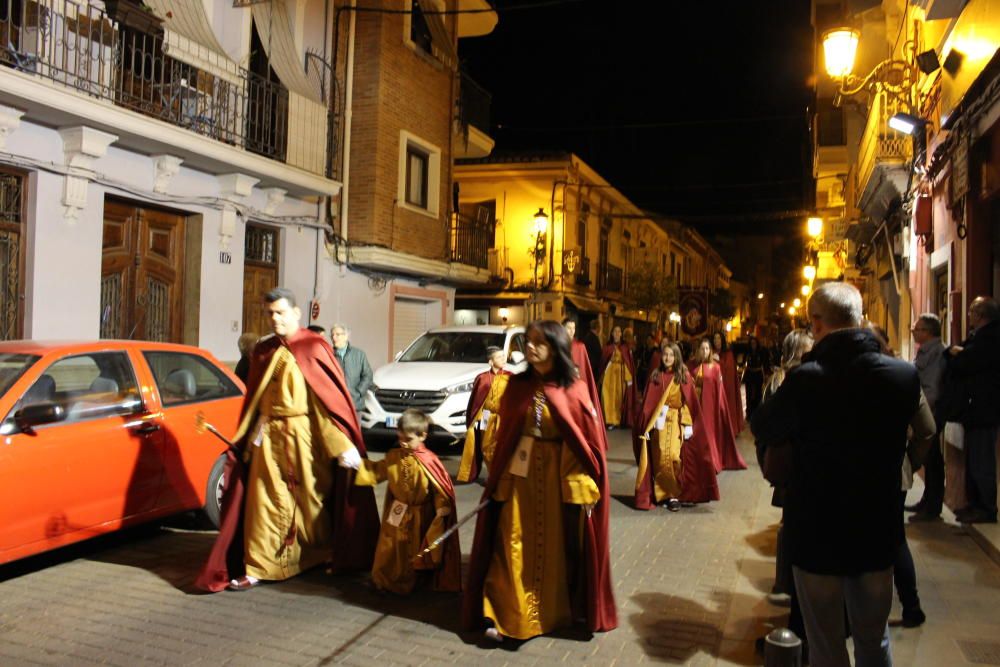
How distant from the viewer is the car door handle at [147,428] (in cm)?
649

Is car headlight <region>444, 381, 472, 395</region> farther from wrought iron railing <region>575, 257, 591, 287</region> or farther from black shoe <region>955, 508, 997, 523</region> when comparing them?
wrought iron railing <region>575, 257, 591, 287</region>

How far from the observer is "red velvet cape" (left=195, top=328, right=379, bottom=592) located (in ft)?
18.9

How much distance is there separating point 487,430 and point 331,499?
357cm

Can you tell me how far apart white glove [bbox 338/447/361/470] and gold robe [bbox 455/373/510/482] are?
3336mm

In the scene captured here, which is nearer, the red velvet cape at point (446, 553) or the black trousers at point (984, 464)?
the red velvet cape at point (446, 553)

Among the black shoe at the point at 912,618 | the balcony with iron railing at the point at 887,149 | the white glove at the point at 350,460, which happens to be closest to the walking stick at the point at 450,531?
the white glove at the point at 350,460

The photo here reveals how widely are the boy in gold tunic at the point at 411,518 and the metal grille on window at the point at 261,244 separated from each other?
9625 mm

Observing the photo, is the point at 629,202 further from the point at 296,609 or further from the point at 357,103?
the point at 296,609

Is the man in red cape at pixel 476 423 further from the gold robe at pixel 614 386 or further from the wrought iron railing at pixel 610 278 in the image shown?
the wrought iron railing at pixel 610 278

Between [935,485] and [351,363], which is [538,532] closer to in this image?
[935,485]

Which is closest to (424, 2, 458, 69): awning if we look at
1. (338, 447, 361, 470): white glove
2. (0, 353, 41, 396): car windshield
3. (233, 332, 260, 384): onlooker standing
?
(233, 332, 260, 384): onlooker standing

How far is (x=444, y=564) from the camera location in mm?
5809

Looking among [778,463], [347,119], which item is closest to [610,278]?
[347,119]

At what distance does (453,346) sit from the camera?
14.2 metres
